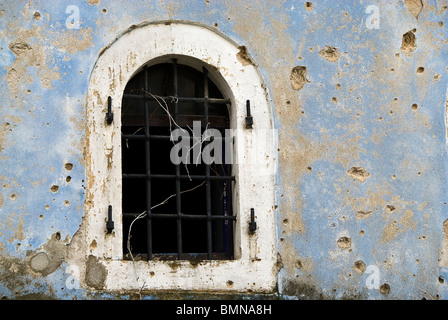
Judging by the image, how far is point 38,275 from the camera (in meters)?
5.34

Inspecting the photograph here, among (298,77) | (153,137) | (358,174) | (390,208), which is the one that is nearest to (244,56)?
(298,77)

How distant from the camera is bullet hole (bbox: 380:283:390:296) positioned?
576 centimetres

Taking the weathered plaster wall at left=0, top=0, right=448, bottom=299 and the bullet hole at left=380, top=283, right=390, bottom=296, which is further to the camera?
the bullet hole at left=380, top=283, right=390, bottom=296

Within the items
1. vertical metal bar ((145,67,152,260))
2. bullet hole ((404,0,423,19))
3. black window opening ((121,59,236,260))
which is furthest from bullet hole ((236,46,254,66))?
bullet hole ((404,0,423,19))

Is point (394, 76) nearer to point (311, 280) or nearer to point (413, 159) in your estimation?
Answer: point (413, 159)

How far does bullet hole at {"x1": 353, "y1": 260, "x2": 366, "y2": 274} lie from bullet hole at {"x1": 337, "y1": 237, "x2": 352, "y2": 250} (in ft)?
0.38

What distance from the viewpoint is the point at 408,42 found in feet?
20.3

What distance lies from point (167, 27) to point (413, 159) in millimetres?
1855

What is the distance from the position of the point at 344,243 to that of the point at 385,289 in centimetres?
39

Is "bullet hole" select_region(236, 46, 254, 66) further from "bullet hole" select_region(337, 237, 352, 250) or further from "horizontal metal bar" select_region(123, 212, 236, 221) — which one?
"bullet hole" select_region(337, 237, 352, 250)

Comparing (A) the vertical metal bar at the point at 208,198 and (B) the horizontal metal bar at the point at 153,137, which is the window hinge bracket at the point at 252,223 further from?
(B) the horizontal metal bar at the point at 153,137

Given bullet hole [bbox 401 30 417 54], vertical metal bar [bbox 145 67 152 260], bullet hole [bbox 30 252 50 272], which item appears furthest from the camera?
bullet hole [bbox 401 30 417 54]

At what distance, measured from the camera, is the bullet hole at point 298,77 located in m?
5.98

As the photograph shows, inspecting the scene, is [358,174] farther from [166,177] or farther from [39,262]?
[39,262]
